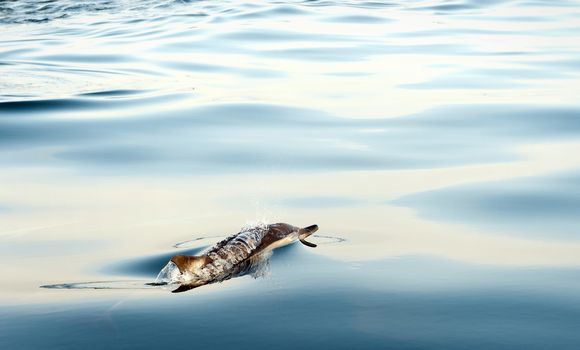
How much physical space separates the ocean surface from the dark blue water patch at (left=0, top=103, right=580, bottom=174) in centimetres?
4

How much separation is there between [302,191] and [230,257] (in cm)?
231

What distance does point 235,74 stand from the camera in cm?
1409

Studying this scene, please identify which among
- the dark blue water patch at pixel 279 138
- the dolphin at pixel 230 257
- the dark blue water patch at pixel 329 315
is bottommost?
the dark blue water patch at pixel 329 315

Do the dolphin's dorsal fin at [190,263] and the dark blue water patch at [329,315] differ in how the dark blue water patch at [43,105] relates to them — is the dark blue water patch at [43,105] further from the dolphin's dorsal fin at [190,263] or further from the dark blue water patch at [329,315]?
the dolphin's dorsal fin at [190,263]

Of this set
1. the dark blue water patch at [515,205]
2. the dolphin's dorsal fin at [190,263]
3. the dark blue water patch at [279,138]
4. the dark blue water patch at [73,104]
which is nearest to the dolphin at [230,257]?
the dolphin's dorsal fin at [190,263]

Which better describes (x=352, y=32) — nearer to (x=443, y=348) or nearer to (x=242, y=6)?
(x=242, y=6)

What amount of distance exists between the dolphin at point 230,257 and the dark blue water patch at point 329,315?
0.31ft

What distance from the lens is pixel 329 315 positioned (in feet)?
14.8

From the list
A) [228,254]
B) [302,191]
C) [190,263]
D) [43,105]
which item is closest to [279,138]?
[302,191]

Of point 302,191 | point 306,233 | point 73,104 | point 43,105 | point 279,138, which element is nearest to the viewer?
point 306,233

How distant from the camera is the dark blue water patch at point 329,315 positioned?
421 centimetres

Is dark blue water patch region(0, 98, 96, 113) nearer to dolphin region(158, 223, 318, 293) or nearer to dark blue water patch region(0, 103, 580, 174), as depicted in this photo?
dark blue water patch region(0, 103, 580, 174)

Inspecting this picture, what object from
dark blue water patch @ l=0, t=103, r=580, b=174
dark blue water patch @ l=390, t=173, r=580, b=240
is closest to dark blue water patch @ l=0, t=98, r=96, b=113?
dark blue water patch @ l=0, t=103, r=580, b=174

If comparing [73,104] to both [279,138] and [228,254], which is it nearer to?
[279,138]
